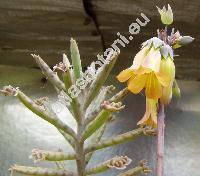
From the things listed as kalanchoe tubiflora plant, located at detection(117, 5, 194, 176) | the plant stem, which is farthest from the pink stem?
the plant stem

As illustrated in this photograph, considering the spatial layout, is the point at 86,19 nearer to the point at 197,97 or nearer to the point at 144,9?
the point at 144,9

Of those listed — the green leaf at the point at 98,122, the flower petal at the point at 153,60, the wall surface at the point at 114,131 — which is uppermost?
the wall surface at the point at 114,131

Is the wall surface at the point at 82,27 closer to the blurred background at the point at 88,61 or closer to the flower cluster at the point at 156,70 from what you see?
the blurred background at the point at 88,61

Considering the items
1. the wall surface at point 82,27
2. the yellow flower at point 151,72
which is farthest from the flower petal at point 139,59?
the wall surface at point 82,27

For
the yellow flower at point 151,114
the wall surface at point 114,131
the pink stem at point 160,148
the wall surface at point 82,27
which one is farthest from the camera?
the wall surface at point 114,131

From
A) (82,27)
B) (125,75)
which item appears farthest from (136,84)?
(82,27)

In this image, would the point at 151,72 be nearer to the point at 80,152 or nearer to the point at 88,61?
the point at 80,152
